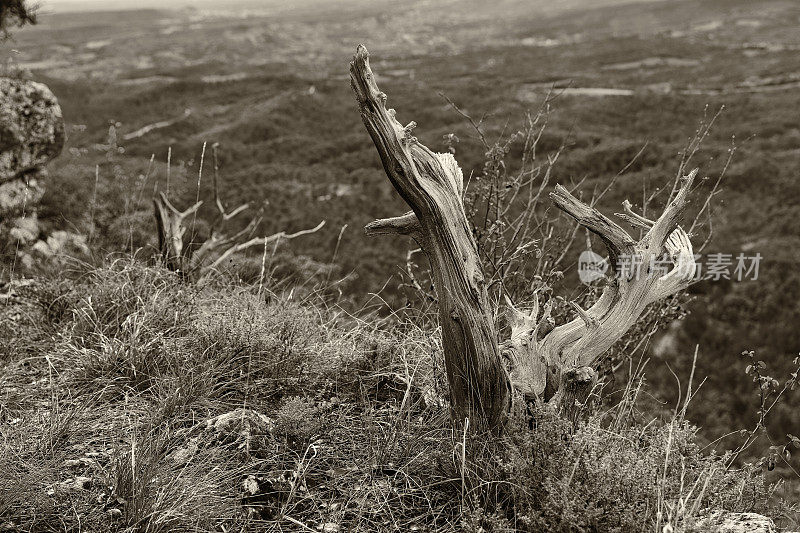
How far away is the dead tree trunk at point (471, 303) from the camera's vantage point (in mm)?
2773

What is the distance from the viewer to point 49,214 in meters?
11.3

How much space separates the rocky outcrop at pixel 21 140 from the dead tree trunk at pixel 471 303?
7.22 metres

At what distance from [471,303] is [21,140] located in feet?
26.1

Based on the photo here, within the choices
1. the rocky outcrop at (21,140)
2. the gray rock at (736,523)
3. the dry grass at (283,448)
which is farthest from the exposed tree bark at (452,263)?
the rocky outcrop at (21,140)

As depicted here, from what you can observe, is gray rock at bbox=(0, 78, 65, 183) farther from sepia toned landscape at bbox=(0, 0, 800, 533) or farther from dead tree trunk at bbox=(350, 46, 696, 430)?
dead tree trunk at bbox=(350, 46, 696, 430)

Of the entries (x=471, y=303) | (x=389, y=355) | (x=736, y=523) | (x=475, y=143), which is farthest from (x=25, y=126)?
(x=475, y=143)

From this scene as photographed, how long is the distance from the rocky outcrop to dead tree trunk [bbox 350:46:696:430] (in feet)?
23.7

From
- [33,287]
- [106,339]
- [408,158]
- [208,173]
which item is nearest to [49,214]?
[208,173]

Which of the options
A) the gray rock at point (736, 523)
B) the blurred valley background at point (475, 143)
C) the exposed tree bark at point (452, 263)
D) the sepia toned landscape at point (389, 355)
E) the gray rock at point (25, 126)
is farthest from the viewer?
the blurred valley background at point (475, 143)

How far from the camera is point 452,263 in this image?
9.32ft

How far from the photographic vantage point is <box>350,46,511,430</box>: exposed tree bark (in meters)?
2.77

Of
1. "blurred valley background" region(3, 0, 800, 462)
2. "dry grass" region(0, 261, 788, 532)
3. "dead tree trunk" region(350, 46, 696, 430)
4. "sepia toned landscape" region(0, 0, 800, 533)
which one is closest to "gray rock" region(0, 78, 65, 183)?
"sepia toned landscape" region(0, 0, 800, 533)

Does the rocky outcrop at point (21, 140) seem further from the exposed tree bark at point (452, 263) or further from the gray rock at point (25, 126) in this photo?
the exposed tree bark at point (452, 263)

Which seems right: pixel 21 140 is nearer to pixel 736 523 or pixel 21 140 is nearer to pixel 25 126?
pixel 25 126
